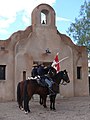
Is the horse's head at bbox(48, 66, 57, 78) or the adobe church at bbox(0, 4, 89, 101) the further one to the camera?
the adobe church at bbox(0, 4, 89, 101)

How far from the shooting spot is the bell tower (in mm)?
22188

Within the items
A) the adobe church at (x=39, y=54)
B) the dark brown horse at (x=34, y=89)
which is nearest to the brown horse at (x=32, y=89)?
the dark brown horse at (x=34, y=89)

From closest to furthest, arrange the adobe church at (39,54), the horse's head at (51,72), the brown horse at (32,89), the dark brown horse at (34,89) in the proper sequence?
the dark brown horse at (34,89), the brown horse at (32,89), the horse's head at (51,72), the adobe church at (39,54)

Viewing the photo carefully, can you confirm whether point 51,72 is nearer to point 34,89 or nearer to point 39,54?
point 34,89

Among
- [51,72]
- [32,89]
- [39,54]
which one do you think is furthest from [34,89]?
[39,54]

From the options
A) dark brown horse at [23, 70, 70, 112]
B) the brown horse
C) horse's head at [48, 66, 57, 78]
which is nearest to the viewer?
dark brown horse at [23, 70, 70, 112]

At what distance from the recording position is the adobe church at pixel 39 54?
21.1 m

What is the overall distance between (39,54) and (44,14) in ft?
11.8

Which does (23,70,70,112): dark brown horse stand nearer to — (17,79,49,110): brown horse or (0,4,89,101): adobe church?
(17,79,49,110): brown horse

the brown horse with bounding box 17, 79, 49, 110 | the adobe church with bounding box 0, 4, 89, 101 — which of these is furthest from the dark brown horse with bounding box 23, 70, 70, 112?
the adobe church with bounding box 0, 4, 89, 101

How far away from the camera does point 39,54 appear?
72.0 feet

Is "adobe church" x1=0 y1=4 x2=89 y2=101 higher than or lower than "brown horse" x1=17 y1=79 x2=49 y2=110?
higher

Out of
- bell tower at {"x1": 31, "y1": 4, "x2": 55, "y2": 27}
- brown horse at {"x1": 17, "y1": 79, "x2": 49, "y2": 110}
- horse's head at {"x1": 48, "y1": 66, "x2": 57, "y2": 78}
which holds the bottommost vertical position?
brown horse at {"x1": 17, "y1": 79, "x2": 49, "y2": 110}

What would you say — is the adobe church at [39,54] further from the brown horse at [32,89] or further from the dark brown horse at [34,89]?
the dark brown horse at [34,89]
